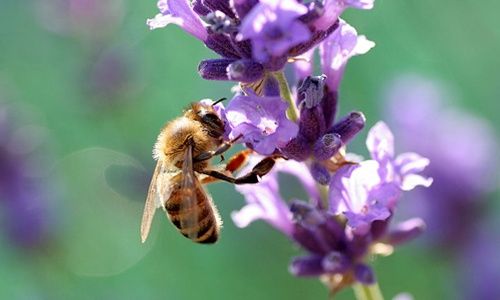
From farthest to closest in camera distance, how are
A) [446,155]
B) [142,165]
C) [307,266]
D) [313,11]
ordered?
[142,165], [446,155], [307,266], [313,11]

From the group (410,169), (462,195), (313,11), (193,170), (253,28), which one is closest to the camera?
(253,28)

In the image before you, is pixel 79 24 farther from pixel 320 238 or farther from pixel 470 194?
pixel 320 238

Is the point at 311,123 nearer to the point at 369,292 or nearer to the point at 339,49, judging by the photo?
the point at 339,49

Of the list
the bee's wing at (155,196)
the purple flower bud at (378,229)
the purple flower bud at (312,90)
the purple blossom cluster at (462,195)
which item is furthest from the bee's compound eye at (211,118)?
the purple blossom cluster at (462,195)

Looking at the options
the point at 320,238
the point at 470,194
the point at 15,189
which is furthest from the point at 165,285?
the point at 320,238

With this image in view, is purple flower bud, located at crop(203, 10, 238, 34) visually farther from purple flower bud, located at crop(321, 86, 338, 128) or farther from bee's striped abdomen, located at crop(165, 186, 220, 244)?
bee's striped abdomen, located at crop(165, 186, 220, 244)

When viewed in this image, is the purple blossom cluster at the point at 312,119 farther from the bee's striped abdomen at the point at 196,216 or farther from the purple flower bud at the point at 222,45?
the bee's striped abdomen at the point at 196,216

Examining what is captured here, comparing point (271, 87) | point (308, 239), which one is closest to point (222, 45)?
point (271, 87)
